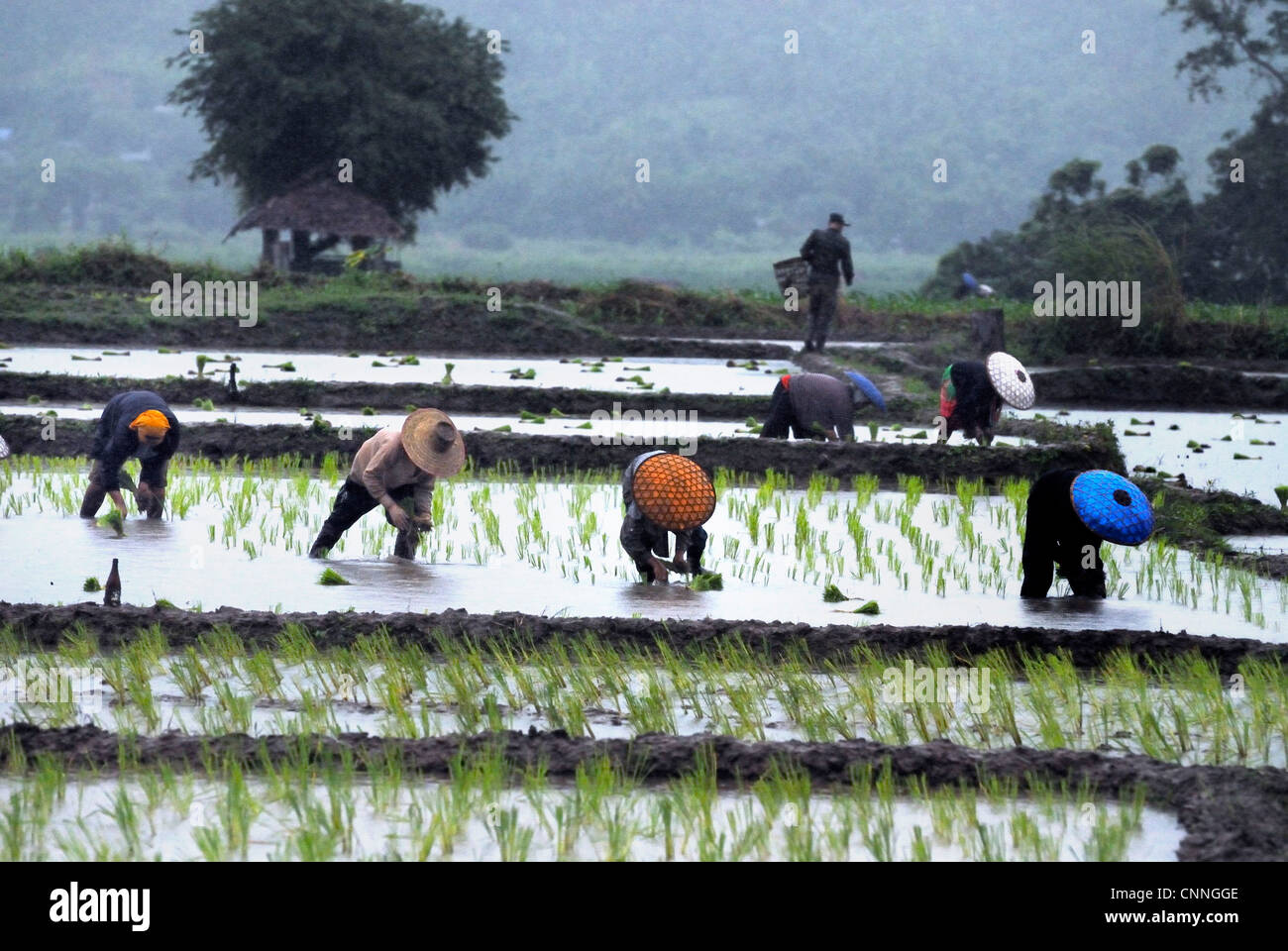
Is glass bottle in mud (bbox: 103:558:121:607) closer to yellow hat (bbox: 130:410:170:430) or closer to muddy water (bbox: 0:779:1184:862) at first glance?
muddy water (bbox: 0:779:1184:862)

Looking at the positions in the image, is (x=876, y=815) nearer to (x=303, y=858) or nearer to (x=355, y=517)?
(x=303, y=858)

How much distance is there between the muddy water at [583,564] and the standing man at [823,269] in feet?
26.7

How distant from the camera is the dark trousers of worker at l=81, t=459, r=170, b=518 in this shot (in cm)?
827

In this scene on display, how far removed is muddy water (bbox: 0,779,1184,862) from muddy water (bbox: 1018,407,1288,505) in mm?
6195

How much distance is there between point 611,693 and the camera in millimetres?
5098

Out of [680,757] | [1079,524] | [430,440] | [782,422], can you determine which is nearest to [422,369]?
[782,422]

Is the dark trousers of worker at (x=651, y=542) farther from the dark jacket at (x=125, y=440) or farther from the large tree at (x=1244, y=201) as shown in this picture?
the large tree at (x=1244, y=201)

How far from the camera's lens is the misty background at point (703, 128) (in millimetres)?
74125

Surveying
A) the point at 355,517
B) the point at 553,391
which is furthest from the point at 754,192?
the point at 355,517

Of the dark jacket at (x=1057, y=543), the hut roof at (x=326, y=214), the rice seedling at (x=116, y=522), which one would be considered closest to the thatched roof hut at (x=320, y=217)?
the hut roof at (x=326, y=214)

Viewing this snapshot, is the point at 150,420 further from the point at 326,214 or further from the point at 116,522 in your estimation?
the point at 326,214

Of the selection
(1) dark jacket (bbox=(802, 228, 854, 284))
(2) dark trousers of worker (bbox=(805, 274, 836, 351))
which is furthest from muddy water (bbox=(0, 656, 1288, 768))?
(2) dark trousers of worker (bbox=(805, 274, 836, 351))

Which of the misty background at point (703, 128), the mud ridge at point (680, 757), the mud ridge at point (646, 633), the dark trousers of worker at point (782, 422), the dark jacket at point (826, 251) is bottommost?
the mud ridge at point (680, 757)
